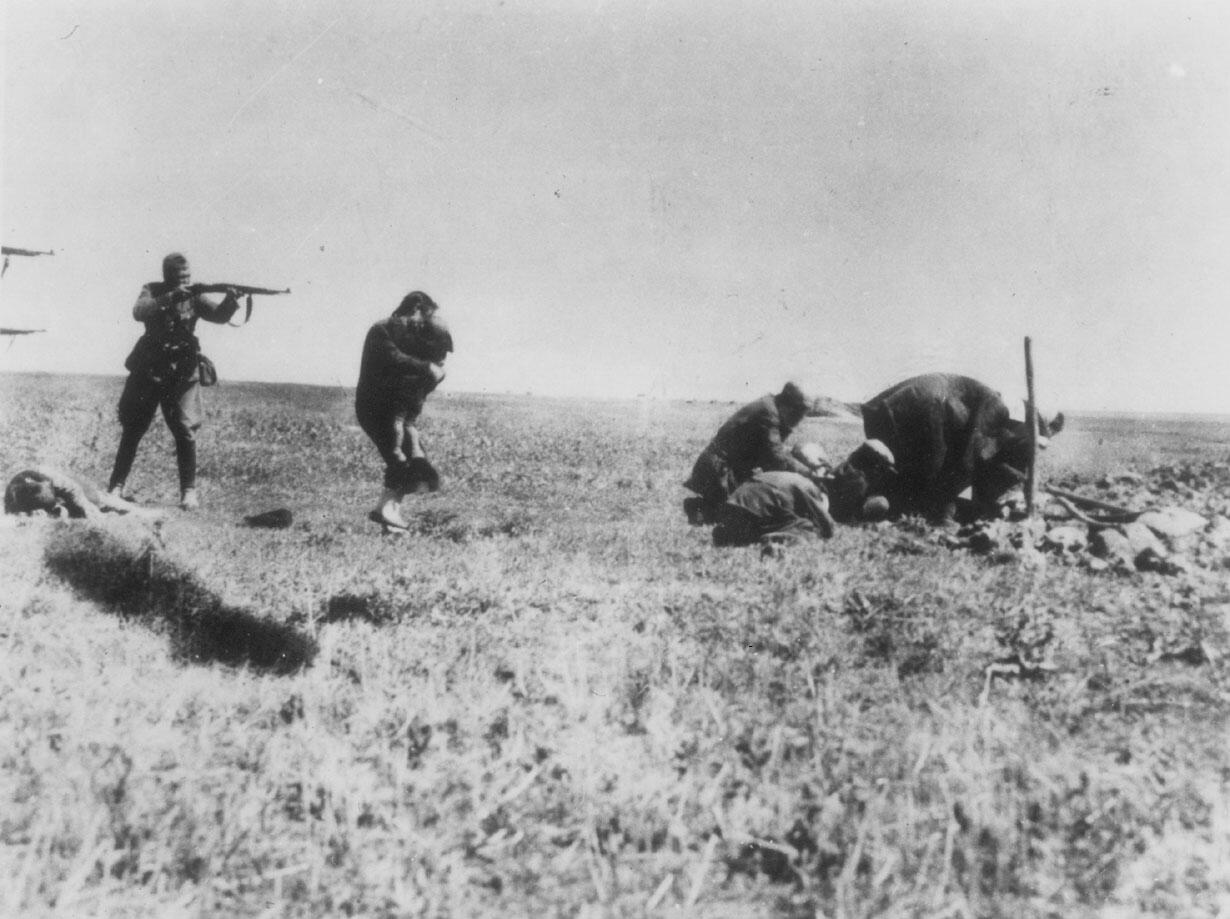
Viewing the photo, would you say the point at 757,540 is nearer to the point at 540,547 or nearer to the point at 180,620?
the point at 540,547

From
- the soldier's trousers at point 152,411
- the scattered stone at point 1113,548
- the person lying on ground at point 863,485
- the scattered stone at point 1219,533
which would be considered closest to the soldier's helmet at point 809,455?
the person lying on ground at point 863,485

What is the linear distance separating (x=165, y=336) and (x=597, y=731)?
543cm

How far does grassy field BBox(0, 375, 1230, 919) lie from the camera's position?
9.41ft

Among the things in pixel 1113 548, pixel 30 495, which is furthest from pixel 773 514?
pixel 30 495

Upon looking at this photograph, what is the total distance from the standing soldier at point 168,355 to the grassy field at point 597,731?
120 cm

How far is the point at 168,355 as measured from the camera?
294 inches

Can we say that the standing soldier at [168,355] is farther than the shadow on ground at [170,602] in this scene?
Yes

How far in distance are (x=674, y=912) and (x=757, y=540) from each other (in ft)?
16.6

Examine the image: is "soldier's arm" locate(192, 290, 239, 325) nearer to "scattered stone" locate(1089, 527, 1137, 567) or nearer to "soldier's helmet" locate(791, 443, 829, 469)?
"soldier's helmet" locate(791, 443, 829, 469)

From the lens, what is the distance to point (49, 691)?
4086mm

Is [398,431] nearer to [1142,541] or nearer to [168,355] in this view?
[168,355]

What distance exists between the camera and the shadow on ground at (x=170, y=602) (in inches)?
190

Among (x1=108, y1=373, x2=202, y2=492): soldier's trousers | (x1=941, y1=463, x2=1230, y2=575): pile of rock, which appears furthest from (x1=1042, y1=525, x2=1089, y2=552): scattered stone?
(x1=108, y1=373, x2=202, y2=492): soldier's trousers

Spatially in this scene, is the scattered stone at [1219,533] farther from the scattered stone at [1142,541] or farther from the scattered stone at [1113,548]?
the scattered stone at [1113,548]
